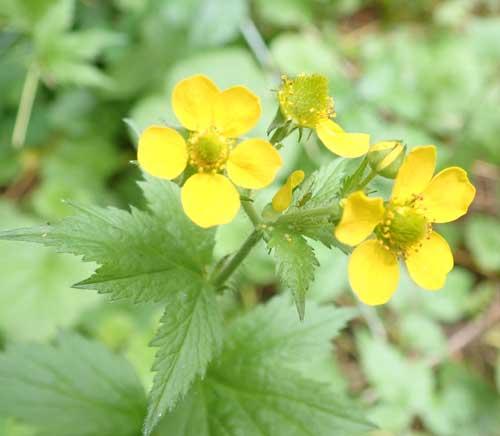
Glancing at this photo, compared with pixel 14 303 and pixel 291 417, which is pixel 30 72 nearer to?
pixel 14 303

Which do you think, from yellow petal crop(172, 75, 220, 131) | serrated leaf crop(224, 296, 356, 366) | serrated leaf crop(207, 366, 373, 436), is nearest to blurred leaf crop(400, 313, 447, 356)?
serrated leaf crop(224, 296, 356, 366)

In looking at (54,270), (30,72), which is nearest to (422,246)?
(54,270)

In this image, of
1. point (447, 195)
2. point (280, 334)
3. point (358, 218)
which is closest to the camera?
point (358, 218)

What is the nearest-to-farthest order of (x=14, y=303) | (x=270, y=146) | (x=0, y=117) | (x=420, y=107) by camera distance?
(x=270, y=146) → (x=14, y=303) → (x=0, y=117) → (x=420, y=107)

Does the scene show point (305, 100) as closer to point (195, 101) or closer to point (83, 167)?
point (195, 101)

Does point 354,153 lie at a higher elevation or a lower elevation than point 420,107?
higher

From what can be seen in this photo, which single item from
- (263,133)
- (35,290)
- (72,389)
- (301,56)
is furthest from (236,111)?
(301,56)
